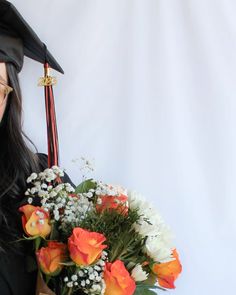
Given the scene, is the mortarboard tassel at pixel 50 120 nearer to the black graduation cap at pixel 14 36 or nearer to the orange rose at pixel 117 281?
the black graduation cap at pixel 14 36

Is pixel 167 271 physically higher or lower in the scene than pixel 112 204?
lower

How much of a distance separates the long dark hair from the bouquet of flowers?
19 centimetres

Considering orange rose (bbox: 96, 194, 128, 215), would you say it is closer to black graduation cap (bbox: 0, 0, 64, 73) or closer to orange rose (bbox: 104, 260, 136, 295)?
orange rose (bbox: 104, 260, 136, 295)

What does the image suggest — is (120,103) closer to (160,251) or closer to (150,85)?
(150,85)

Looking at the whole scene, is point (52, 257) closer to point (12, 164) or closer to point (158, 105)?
point (12, 164)

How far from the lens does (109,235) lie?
2.89 ft

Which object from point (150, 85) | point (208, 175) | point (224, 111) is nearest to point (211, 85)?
point (224, 111)

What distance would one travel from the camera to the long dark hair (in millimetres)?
1065

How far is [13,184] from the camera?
114cm

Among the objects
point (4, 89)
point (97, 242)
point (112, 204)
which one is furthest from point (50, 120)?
point (97, 242)

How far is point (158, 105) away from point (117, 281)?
80 cm

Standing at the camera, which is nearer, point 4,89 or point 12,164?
point 4,89

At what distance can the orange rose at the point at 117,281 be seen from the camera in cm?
81

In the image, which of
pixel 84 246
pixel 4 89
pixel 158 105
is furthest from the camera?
pixel 158 105
